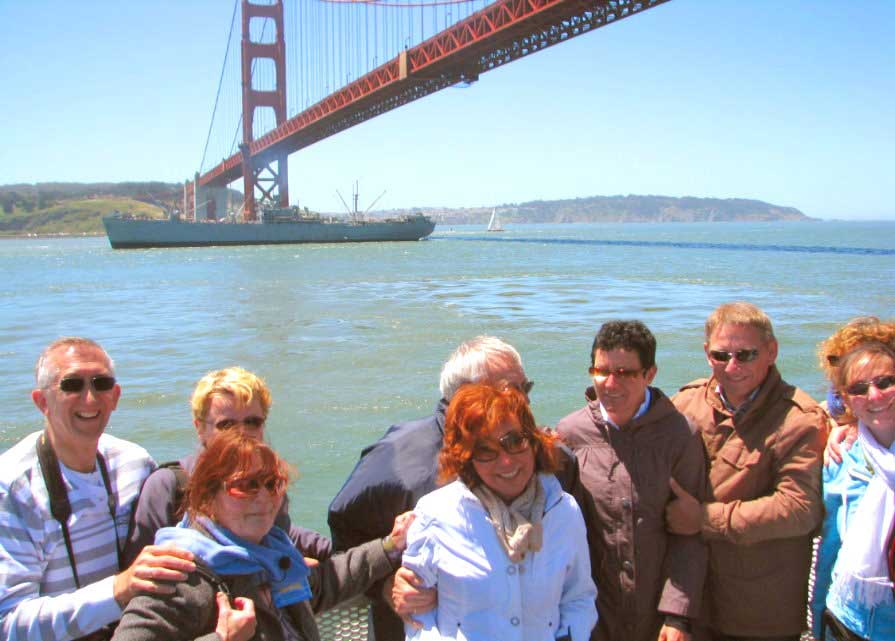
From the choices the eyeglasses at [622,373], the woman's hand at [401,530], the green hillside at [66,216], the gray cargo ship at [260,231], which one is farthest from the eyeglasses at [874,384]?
the green hillside at [66,216]

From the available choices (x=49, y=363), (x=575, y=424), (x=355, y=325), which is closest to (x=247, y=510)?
(x=49, y=363)

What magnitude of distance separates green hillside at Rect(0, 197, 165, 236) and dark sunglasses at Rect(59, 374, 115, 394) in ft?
369

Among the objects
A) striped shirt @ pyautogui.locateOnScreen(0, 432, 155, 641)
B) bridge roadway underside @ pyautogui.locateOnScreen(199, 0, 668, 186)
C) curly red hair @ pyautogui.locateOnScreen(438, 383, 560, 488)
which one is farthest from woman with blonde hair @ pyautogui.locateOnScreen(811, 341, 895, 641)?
bridge roadway underside @ pyautogui.locateOnScreen(199, 0, 668, 186)

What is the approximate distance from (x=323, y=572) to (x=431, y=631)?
Answer: 0.31 m

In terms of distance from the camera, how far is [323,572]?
71.0 inches

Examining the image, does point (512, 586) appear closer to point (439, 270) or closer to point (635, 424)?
point (635, 424)

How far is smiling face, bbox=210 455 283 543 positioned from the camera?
147 cm

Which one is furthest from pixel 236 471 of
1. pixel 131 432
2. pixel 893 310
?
pixel 893 310

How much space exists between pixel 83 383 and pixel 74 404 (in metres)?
0.05

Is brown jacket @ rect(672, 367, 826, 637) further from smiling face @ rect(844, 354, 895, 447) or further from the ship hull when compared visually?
the ship hull

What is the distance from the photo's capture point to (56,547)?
1629 mm

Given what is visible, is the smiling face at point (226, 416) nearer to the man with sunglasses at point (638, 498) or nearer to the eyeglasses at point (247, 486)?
the eyeglasses at point (247, 486)

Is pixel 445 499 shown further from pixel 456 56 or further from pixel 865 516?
pixel 456 56

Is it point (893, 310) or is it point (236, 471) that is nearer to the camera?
point (236, 471)
